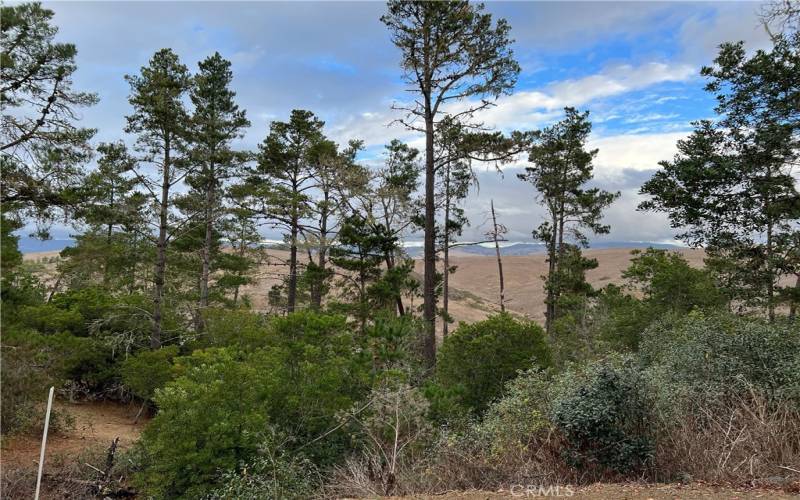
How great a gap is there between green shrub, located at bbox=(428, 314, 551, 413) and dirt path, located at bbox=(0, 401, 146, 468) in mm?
9758

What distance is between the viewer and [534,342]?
1280 cm

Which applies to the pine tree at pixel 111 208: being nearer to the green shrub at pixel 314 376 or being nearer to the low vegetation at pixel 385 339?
the low vegetation at pixel 385 339

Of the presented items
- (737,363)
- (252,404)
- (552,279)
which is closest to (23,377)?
(252,404)

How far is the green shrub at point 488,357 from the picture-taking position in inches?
488

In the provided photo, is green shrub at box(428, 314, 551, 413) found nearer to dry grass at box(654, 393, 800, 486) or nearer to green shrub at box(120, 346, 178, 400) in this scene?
dry grass at box(654, 393, 800, 486)

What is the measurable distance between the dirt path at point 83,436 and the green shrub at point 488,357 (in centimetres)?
976

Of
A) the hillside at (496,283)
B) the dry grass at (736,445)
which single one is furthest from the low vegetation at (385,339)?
the hillside at (496,283)

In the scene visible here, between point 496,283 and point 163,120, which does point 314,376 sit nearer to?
point 163,120

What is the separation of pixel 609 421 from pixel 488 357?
227 inches

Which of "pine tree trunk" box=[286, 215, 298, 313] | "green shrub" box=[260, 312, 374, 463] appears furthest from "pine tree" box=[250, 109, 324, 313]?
"green shrub" box=[260, 312, 374, 463]

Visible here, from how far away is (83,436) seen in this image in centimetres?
1487

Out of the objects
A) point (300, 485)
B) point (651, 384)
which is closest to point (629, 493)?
point (651, 384)

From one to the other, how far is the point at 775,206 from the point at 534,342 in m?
6.59

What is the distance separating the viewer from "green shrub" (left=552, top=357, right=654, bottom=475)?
672 centimetres
